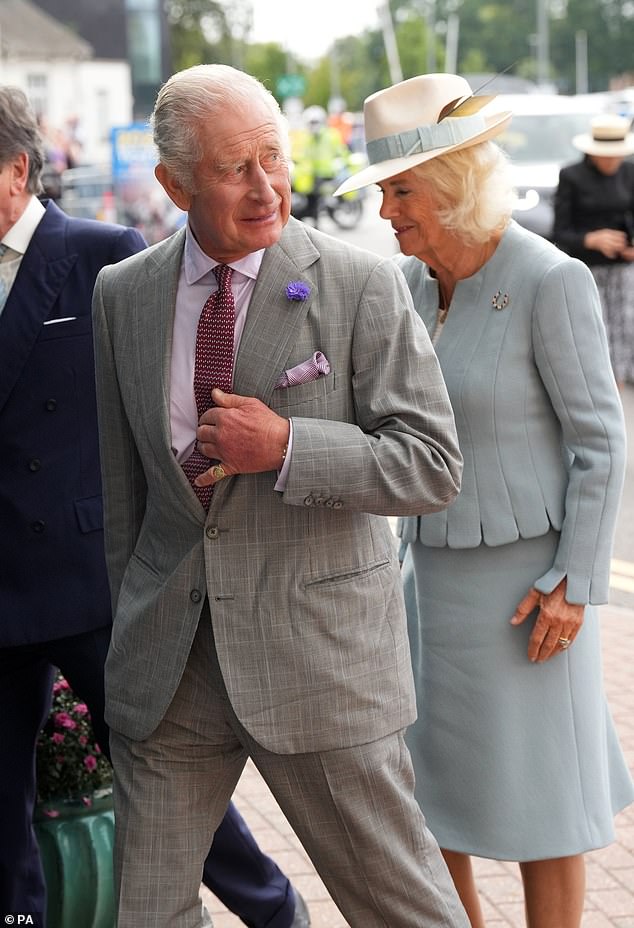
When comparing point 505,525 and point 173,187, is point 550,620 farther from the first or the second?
point 173,187

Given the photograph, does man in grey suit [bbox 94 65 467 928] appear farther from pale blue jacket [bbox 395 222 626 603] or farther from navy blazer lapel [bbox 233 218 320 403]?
pale blue jacket [bbox 395 222 626 603]

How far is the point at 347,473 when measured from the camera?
2.45 meters

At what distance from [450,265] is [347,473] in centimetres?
98

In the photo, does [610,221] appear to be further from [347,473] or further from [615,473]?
[347,473]

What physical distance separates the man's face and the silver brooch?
0.76 m

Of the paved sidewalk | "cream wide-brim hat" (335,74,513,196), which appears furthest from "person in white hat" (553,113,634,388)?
"cream wide-brim hat" (335,74,513,196)

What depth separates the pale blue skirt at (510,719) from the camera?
3244mm

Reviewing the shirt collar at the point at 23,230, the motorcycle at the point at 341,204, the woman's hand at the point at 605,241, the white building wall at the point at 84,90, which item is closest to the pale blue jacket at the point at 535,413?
the shirt collar at the point at 23,230

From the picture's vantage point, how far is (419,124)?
126 inches

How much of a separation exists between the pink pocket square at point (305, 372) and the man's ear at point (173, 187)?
349 millimetres

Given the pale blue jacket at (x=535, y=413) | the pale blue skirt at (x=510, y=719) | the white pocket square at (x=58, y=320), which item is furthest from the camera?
the white pocket square at (x=58, y=320)

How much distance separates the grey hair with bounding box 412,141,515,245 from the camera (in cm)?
316

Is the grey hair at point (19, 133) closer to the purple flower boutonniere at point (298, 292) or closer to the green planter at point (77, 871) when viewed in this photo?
the purple flower boutonniere at point (298, 292)

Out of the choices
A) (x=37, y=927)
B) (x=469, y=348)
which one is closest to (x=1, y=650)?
(x=37, y=927)
